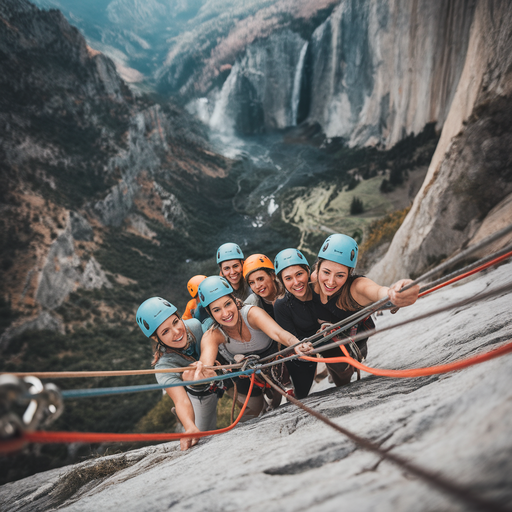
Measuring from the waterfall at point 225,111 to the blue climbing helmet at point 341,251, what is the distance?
81.6 m

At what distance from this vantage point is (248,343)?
9.02ft

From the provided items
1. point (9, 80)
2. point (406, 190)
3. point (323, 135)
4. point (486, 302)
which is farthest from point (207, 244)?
point (486, 302)

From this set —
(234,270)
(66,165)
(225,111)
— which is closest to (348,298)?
(234,270)

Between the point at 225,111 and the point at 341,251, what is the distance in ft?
277

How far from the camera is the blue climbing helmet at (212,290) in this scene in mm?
2658

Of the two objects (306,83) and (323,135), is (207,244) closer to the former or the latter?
(323,135)

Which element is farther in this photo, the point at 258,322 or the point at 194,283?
the point at 194,283

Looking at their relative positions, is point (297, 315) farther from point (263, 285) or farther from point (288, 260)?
point (263, 285)

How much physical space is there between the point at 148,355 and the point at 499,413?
988 inches

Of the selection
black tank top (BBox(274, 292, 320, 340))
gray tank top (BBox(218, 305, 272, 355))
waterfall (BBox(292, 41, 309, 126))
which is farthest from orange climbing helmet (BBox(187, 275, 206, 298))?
waterfall (BBox(292, 41, 309, 126))

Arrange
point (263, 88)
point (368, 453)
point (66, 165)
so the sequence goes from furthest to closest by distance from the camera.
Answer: point (263, 88) → point (66, 165) → point (368, 453)

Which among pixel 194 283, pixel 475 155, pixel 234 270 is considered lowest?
pixel 234 270

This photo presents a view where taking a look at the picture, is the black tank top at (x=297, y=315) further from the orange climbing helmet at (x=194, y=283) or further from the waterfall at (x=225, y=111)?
the waterfall at (x=225, y=111)

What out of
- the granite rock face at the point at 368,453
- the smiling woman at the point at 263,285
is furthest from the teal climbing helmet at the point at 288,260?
the granite rock face at the point at 368,453
